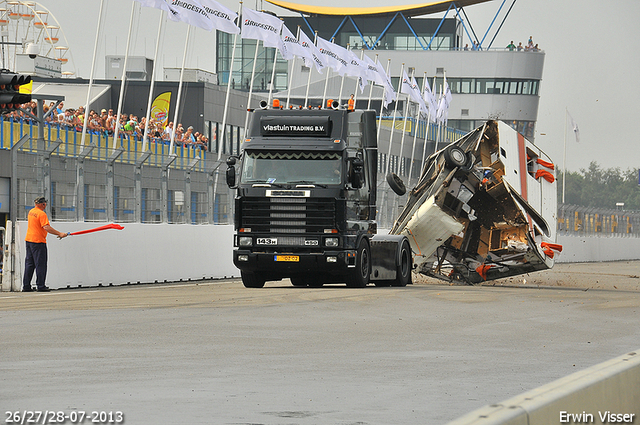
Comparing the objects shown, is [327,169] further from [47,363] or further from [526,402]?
[526,402]

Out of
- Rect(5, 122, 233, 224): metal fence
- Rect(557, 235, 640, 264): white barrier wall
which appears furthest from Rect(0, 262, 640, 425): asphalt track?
Rect(557, 235, 640, 264): white barrier wall

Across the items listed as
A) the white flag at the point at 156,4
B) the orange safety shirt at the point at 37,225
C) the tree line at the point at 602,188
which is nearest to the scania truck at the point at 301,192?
the orange safety shirt at the point at 37,225

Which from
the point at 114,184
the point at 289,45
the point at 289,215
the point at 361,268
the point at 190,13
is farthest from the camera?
the point at 289,45

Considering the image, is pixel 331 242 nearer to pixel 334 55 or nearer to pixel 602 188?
pixel 334 55

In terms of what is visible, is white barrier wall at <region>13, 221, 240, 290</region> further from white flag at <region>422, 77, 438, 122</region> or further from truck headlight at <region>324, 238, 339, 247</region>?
white flag at <region>422, 77, 438, 122</region>

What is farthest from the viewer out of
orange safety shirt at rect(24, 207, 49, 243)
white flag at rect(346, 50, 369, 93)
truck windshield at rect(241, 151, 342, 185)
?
white flag at rect(346, 50, 369, 93)

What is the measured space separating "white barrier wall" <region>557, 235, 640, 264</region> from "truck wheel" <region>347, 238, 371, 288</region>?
24597 millimetres

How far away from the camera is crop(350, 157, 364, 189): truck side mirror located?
20.1m

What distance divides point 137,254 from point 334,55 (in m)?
23.2

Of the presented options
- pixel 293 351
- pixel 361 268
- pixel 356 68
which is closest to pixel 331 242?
pixel 361 268

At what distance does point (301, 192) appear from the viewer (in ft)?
65.8

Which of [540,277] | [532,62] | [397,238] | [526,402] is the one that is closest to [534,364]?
[526,402]

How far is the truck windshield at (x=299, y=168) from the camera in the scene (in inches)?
791

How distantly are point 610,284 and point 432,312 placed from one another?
39.5ft
